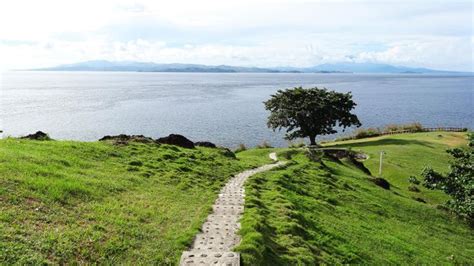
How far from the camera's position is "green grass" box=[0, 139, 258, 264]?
12.4 metres

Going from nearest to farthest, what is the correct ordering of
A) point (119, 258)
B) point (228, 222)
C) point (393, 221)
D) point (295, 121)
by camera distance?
point (119, 258)
point (228, 222)
point (393, 221)
point (295, 121)

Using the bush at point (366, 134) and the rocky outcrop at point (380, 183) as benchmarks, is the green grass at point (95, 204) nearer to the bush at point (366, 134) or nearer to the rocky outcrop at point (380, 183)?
the rocky outcrop at point (380, 183)

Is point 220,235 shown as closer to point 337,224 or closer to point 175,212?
point 175,212

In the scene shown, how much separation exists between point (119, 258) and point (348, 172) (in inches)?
1122

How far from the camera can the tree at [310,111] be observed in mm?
62750

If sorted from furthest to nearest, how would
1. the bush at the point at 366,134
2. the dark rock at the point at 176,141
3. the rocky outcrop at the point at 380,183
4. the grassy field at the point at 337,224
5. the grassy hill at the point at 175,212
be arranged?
the bush at the point at 366,134
the rocky outcrop at the point at 380,183
the dark rock at the point at 176,141
the grassy field at the point at 337,224
the grassy hill at the point at 175,212

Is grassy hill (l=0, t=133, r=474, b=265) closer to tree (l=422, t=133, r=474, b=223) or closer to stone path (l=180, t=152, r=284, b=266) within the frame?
stone path (l=180, t=152, r=284, b=266)

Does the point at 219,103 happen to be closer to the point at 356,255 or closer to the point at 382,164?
the point at 382,164

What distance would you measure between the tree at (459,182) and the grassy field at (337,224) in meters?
1.45

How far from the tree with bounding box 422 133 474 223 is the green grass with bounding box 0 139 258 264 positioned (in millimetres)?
14695

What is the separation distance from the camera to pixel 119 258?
12414 millimetres

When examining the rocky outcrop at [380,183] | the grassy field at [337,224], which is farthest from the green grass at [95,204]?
the rocky outcrop at [380,183]

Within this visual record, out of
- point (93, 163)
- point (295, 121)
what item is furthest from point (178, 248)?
point (295, 121)

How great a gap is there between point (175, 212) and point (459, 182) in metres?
20.7
